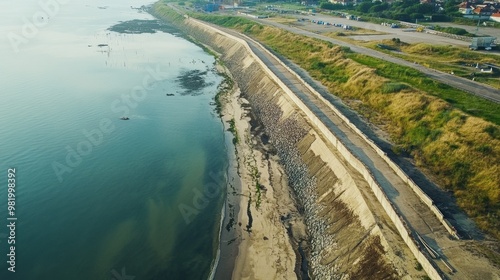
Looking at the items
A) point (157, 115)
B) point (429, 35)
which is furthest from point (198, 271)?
point (429, 35)

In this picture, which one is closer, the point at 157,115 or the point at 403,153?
the point at 403,153

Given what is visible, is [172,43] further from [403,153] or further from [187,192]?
[403,153]

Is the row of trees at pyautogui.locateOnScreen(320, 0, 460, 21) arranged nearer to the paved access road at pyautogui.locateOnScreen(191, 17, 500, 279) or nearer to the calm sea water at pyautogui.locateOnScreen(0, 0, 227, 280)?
the calm sea water at pyautogui.locateOnScreen(0, 0, 227, 280)

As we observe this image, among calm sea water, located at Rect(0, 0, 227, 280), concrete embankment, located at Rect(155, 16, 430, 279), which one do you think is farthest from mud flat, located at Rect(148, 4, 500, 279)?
calm sea water, located at Rect(0, 0, 227, 280)

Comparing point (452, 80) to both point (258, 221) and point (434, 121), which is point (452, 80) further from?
point (258, 221)

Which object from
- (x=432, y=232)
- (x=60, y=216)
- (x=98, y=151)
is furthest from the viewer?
(x=98, y=151)

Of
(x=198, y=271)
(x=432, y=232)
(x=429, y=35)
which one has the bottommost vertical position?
(x=198, y=271)
